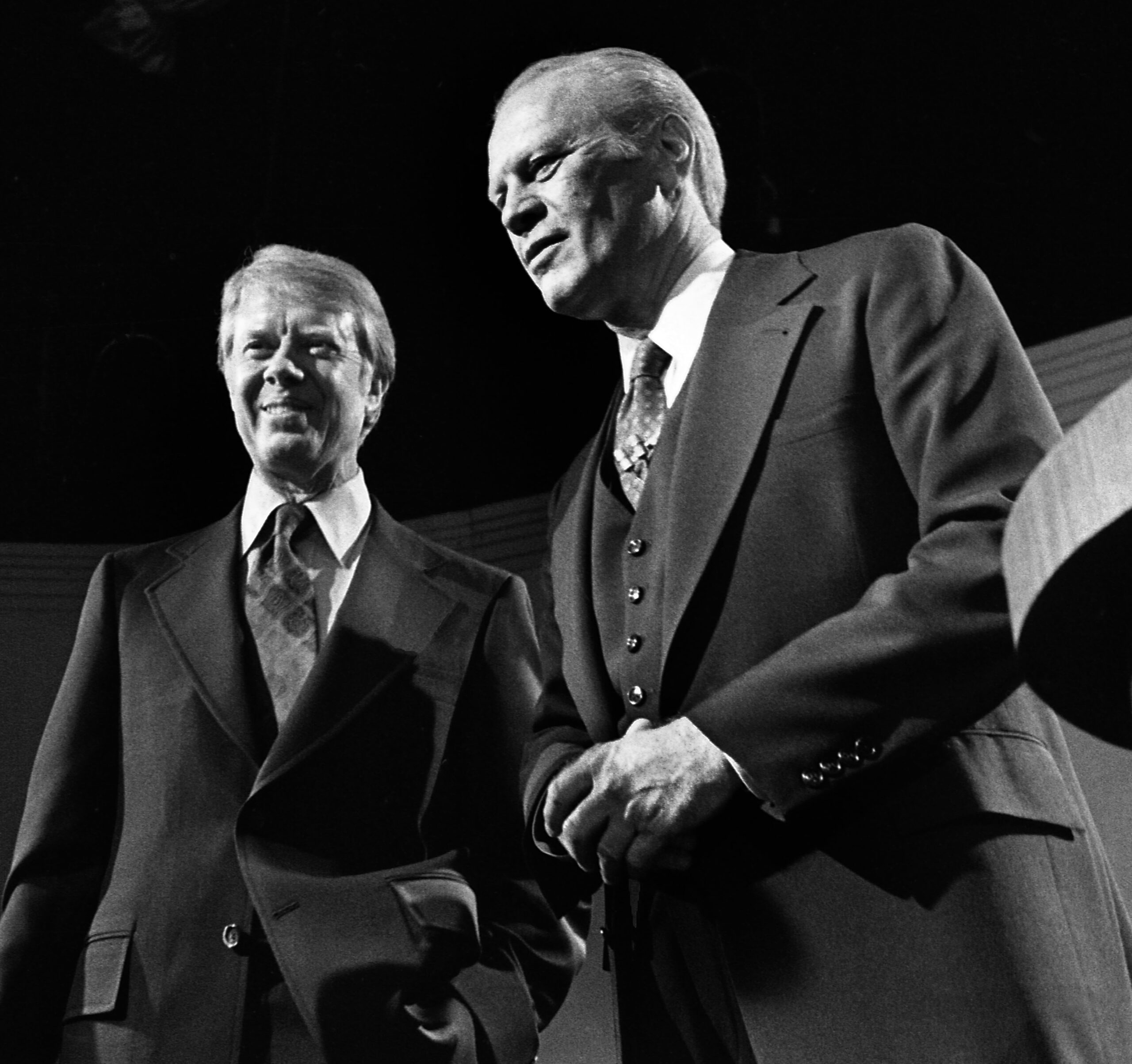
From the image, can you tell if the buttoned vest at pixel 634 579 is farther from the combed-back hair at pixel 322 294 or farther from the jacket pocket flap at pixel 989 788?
the combed-back hair at pixel 322 294

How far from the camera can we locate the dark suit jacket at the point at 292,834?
7.36ft

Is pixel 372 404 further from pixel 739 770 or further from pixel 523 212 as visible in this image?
pixel 739 770

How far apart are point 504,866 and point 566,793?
0.70m

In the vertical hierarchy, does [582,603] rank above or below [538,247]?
below

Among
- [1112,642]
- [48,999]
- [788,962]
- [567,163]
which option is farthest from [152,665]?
[1112,642]

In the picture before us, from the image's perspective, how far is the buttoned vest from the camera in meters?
1.76

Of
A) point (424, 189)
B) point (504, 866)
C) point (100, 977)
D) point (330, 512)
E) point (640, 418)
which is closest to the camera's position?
point (640, 418)

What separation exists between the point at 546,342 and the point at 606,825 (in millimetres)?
1683

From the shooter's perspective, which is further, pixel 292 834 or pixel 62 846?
pixel 62 846

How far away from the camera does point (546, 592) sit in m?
2.20

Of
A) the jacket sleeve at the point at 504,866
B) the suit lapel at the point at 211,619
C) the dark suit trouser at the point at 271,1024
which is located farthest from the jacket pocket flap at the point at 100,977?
the jacket sleeve at the point at 504,866

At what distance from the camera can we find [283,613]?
2504 millimetres

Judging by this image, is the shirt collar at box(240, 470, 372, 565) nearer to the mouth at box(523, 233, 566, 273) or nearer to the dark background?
the dark background

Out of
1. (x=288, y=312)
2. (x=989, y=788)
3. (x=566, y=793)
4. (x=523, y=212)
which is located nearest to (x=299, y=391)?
(x=288, y=312)
